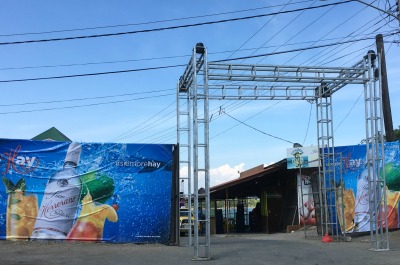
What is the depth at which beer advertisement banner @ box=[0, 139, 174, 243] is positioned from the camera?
551 inches

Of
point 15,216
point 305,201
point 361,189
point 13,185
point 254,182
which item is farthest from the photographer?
point 254,182

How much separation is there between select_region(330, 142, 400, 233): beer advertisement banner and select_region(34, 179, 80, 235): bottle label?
1067 centimetres

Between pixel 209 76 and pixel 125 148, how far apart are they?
3.76m

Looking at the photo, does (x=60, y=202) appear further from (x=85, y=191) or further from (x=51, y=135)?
(x=51, y=135)

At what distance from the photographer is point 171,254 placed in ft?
40.9

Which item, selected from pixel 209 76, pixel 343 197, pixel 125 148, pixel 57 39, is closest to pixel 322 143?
pixel 343 197

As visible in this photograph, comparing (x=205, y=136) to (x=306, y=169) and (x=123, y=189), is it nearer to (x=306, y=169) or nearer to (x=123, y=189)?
(x=123, y=189)

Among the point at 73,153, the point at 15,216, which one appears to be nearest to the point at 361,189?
the point at 73,153

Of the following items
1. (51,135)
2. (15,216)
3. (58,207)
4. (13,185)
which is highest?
(51,135)

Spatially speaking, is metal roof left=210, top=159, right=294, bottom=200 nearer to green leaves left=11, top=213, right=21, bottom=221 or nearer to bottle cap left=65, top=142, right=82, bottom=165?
bottle cap left=65, top=142, right=82, bottom=165

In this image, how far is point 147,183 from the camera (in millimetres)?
14922

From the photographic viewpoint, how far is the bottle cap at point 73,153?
14.5 meters

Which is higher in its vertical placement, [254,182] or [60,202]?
[254,182]

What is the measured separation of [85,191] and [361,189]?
1152cm
